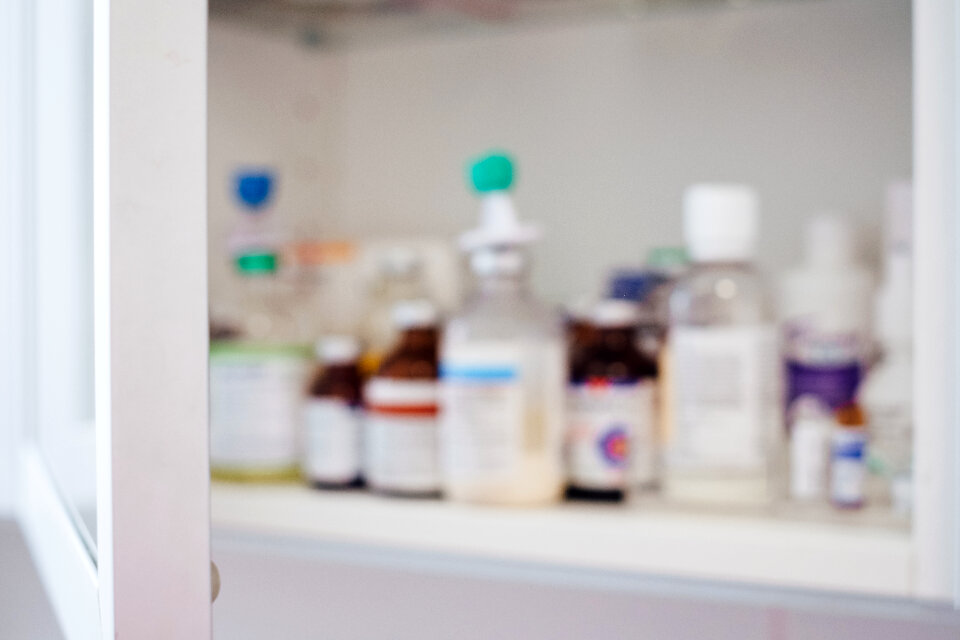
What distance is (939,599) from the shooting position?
0.48 metres

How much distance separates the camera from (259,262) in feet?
2.45

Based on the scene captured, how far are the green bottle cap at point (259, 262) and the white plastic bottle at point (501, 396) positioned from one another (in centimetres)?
18

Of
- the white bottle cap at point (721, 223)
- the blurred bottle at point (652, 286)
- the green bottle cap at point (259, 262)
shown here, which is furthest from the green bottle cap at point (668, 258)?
the green bottle cap at point (259, 262)

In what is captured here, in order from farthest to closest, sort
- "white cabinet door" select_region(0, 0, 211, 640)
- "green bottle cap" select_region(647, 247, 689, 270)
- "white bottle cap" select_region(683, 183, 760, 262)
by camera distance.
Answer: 1. "green bottle cap" select_region(647, 247, 689, 270)
2. "white bottle cap" select_region(683, 183, 760, 262)
3. "white cabinet door" select_region(0, 0, 211, 640)

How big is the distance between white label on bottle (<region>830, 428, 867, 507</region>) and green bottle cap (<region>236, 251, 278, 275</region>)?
0.45 metres

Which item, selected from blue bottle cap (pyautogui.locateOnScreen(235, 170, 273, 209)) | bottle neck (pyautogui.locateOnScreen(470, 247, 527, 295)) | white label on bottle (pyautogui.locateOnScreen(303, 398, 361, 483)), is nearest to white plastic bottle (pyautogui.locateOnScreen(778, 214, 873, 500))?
bottle neck (pyautogui.locateOnScreen(470, 247, 527, 295))

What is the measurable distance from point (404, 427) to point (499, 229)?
16 centimetres

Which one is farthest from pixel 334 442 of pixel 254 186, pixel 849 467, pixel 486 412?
pixel 849 467

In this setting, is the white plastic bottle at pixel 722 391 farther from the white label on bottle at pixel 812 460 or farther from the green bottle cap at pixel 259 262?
the green bottle cap at pixel 259 262

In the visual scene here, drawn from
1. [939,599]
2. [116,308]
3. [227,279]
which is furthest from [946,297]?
[227,279]

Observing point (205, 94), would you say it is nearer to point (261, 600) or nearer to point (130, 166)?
point (130, 166)

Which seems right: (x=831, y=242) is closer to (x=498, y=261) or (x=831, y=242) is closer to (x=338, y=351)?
(x=498, y=261)

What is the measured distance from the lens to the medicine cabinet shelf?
829mm

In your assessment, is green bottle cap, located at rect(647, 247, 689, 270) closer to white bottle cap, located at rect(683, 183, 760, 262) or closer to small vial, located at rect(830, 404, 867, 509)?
white bottle cap, located at rect(683, 183, 760, 262)
